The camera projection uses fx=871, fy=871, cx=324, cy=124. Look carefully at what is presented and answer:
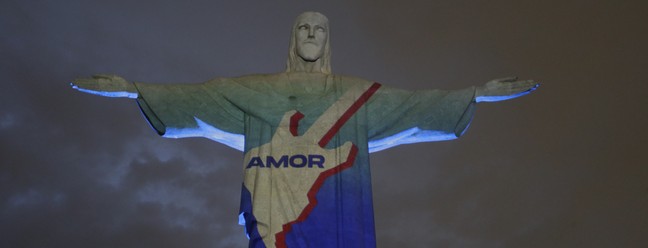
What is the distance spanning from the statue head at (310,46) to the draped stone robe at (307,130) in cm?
28

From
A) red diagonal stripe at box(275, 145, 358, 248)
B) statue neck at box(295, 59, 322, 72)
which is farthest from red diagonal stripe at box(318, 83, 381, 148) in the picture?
statue neck at box(295, 59, 322, 72)

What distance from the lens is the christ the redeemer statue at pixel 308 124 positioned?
34.8 ft

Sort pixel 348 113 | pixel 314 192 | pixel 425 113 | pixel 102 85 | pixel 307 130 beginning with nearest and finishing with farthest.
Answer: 1. pixel 314 192
2. pixel 102 85
3. pixel 307 130
4. pixel 348 113
5. pixel 425 113

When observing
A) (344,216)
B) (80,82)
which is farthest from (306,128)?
(80,82)

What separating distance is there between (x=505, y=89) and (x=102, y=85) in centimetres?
522

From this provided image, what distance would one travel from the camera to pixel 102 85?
1110cm

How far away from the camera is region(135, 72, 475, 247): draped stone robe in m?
10.6

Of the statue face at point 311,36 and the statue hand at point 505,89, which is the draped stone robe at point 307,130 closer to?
the statue hand at point 505,89

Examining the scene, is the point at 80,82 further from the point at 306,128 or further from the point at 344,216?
the point at 344,216

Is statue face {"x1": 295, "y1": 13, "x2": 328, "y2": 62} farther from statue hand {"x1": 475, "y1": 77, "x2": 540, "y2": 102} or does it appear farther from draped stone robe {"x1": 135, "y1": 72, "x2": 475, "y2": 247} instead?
statue hand {"x1": 475, "y1": 77, "x2": 540, "y2": 102}

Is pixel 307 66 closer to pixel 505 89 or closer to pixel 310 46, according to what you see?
pixel 310 46

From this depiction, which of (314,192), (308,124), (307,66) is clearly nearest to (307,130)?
(308,124)

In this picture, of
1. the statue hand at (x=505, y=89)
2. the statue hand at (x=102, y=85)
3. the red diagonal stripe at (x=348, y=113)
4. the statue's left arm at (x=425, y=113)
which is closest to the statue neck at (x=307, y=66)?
the red diagonal stripe at (x=348, y=113)

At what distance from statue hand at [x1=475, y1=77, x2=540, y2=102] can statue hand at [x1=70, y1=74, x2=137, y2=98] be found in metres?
4.69
